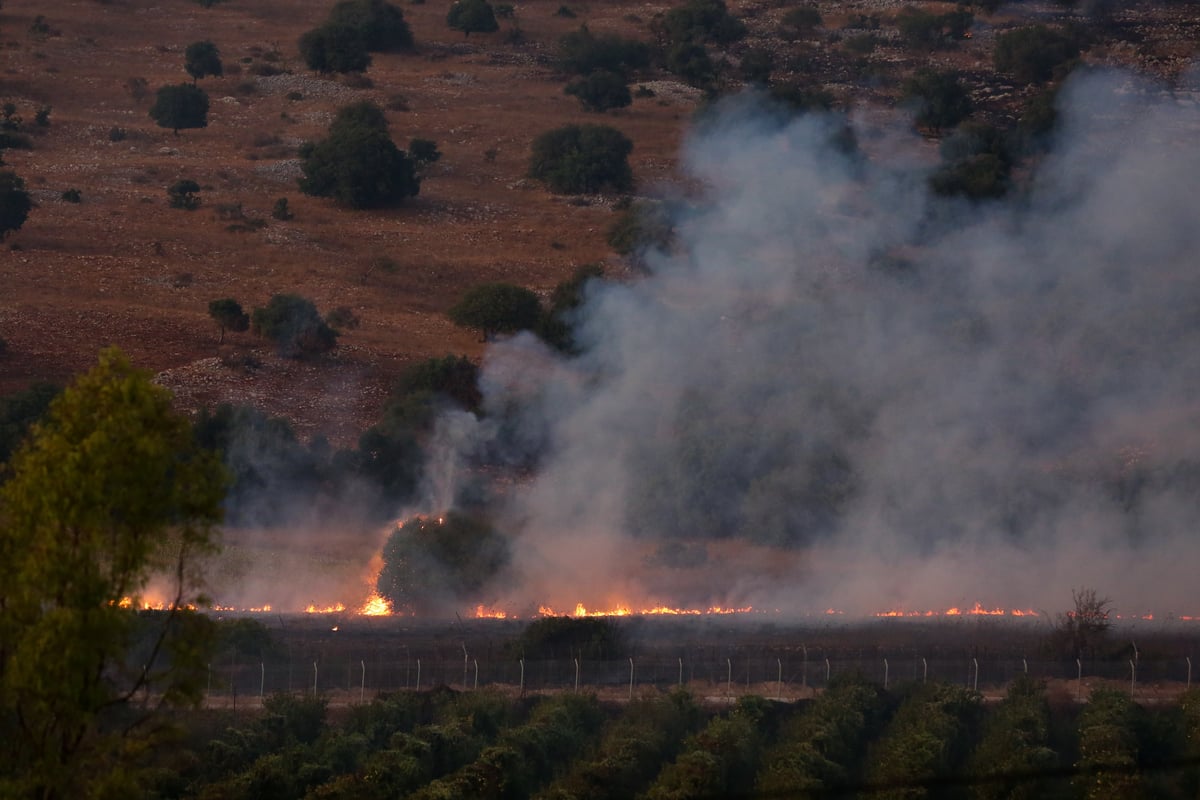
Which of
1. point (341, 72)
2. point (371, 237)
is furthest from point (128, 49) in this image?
point (371, 237)

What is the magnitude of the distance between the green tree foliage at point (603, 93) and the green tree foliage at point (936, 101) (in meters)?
14.1

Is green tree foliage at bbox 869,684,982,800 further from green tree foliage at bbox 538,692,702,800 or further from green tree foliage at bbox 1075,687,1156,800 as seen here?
green tree foliage at bbox 538,692,702,800

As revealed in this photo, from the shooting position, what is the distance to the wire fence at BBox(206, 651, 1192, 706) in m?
29.5

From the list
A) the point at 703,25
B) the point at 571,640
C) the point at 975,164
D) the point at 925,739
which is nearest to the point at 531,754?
the point at 571,640

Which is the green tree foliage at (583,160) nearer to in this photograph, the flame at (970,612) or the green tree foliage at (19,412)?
the green tree foliage at (19,412)

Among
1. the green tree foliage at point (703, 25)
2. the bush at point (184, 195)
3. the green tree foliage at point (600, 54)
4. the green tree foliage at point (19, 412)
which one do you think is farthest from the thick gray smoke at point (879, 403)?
the green tree foliage at point (703, 25)

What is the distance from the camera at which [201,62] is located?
279ft

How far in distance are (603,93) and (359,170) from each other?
59.0ft

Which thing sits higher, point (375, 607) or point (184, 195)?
point (184, 195)

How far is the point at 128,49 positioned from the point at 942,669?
230 ft

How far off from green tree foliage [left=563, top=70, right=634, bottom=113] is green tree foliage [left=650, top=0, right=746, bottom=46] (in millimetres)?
9644

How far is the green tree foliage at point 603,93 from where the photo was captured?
81875 millimetres

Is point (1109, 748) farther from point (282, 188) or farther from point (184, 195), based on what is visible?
point (282, 188)

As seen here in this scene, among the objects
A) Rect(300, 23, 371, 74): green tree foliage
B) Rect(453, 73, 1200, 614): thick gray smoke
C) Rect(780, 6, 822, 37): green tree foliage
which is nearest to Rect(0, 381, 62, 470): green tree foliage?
Rect(453, 73, 1200, 614): thick gray smoke
